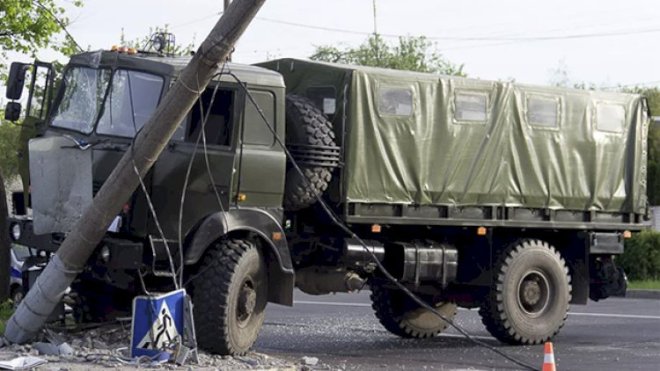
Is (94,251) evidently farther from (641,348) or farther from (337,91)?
(641,348)

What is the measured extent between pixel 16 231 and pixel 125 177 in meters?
2.39

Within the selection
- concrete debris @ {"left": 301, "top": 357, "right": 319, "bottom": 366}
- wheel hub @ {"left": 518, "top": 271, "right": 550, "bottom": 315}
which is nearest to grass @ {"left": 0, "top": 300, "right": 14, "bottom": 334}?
concrete debris @ {"left": 301, "top": 357, "right": 319, "bottom": 366}

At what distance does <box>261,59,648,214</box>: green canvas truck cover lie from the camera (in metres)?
14.9

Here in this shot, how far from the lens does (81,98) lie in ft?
45.1

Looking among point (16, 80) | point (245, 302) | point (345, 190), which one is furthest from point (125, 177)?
point (345, 190)

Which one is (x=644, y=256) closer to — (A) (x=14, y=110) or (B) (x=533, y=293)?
(B) (x=533, y=293)

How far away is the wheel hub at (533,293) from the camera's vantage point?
54.0ft

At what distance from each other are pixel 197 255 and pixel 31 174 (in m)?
1.90

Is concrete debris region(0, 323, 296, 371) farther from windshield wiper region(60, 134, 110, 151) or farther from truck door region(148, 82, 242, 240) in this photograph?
windshield wiper region(60, 134, 110, 151)

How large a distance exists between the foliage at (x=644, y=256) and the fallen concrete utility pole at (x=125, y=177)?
17.9 meters

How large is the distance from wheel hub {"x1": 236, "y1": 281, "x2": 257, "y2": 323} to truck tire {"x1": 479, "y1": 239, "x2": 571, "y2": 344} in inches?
155

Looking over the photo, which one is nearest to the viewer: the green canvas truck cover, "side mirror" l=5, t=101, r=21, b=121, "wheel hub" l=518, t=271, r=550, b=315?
"side mirror" l=5, t=101, r=21, b=121

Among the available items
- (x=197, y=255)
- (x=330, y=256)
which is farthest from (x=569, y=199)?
(x=197, y=255)

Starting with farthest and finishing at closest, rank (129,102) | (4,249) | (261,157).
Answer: (4,249) < (261,157) < (129,102)
